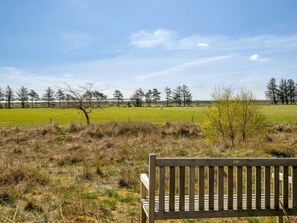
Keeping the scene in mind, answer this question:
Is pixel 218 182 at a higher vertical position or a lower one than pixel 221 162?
lower

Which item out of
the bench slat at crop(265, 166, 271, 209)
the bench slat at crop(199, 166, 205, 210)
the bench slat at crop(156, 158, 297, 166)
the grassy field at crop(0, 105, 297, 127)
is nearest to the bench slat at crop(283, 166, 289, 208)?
the bench slat at crop(156, 158, 297, 166)

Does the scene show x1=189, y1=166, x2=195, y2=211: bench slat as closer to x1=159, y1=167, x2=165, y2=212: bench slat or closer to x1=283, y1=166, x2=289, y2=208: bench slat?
x1=159, y1=167, x2=165, y2=212: bench slat

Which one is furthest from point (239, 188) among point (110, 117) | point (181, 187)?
point (110, 117)

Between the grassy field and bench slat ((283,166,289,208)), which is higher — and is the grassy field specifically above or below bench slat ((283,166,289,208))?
below

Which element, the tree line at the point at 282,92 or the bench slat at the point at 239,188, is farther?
the tree line at the point at 282,92

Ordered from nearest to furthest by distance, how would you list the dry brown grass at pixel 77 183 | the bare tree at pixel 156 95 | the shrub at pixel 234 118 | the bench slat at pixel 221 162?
the bench slat at pixel 221 162 < the dry brown grass at pixel 77 183 < the shrub at pixel 234 118 < the bare tree at pixel 156 95

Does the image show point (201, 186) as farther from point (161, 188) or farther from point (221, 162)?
point (161, 188)

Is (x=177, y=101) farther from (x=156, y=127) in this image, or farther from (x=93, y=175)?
(x=93, y=175)

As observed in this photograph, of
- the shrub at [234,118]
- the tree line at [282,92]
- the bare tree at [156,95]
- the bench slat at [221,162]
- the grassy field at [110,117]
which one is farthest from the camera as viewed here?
the bare tree at [156,95]

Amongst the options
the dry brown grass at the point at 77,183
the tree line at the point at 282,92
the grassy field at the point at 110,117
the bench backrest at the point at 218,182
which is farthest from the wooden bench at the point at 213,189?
the tree line at the point at 282,92

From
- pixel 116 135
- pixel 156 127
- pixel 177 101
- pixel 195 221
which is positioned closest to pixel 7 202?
pixel 195 221

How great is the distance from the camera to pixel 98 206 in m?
6.70

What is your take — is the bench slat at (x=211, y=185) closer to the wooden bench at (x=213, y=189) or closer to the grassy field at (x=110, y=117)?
the wooden bench at (x=213, y=189)

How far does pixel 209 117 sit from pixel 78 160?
952 centimetres
